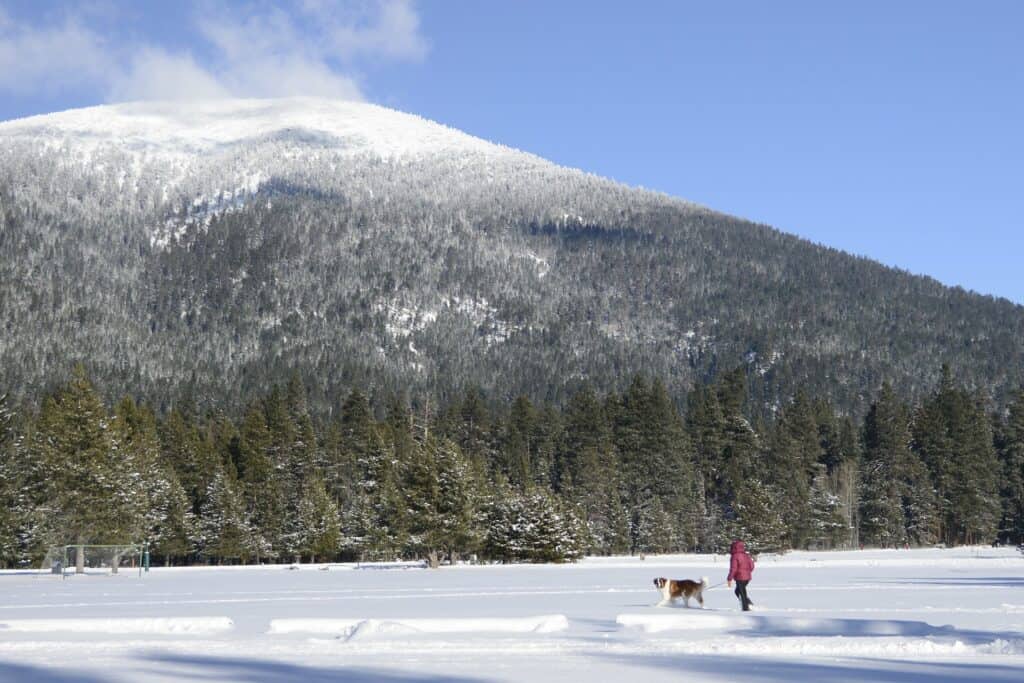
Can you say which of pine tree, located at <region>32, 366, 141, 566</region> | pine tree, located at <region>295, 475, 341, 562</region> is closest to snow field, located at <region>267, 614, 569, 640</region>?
pine tree, located at <region>32, 366, 141, 566</region>

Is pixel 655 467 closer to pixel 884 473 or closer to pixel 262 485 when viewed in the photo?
pixel 884 473

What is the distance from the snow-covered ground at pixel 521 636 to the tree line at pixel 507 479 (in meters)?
29.3

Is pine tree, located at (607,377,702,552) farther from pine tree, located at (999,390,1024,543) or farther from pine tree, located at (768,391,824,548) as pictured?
pine tree, located at (999,390,1024,543)

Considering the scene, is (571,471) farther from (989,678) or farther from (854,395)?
(854,395)

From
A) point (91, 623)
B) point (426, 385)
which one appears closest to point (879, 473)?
point (91, 623)

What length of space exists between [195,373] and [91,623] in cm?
15755

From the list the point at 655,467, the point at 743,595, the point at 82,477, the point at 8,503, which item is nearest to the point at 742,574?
the point at 743,595

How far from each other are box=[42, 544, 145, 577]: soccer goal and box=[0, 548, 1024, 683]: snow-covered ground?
2254 centimetres

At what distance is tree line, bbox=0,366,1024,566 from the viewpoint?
6175 centimetres

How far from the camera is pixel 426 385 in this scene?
189 meters

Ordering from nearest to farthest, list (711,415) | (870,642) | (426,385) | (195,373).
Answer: (870,642), (711,415), (195,373), (426,385)

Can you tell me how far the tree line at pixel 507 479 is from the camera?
61750 millimetres

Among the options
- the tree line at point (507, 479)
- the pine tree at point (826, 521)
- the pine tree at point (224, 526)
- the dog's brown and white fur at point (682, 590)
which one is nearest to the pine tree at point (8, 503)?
the tree line at point (507, 479)

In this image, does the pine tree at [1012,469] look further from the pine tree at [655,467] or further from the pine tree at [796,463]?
the pine tree at [655,467]
